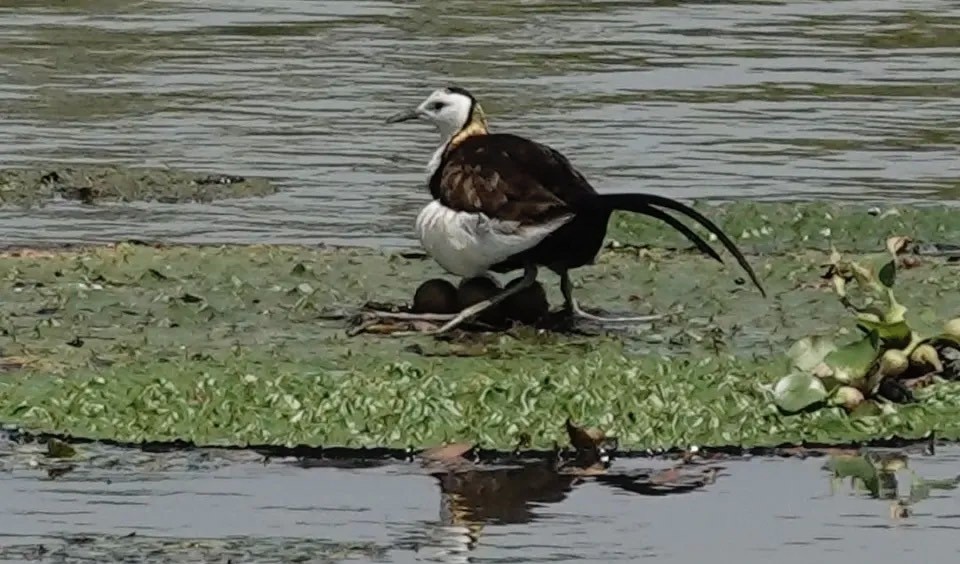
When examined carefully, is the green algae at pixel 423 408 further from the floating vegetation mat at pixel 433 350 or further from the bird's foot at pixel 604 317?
the bird's foot at pixel 604 317

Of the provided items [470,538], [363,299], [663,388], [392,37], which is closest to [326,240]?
[363,299]

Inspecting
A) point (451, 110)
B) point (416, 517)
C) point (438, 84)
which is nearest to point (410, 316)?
point (451, 110)

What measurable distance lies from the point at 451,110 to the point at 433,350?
150 centimetres

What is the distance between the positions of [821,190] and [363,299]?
178 inches

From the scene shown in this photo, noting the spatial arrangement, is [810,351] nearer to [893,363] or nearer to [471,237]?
[893,363]

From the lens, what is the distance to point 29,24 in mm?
22234

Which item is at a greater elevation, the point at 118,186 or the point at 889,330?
the point at 889,330

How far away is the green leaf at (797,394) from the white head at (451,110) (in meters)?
2.71

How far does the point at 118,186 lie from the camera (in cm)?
1441

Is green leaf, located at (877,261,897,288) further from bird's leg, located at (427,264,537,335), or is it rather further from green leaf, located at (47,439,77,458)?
green leaf, located at (47,439,77,458)

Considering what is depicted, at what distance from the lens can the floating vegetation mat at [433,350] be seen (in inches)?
335

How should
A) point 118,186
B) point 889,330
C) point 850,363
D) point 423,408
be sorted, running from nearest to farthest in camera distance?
point 423,408 < point 850,363 < point 889,330 < point 118,186

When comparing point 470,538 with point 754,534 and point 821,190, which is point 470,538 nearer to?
point 754,534

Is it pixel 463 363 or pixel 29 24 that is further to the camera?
pixel 29 24
